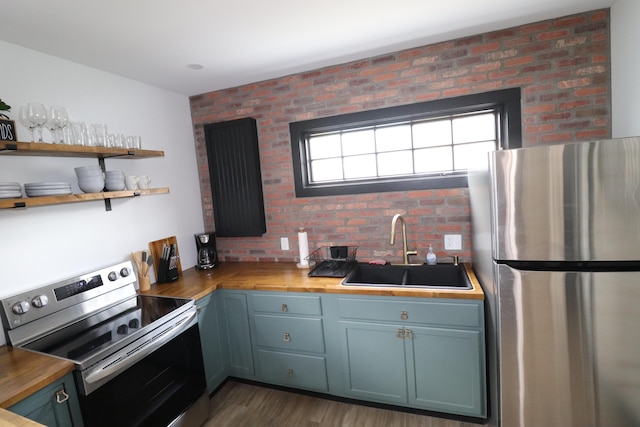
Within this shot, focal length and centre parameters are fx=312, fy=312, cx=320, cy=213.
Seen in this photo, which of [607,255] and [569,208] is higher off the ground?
[569,208]

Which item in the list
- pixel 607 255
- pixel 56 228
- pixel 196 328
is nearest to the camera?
pixel 607 255

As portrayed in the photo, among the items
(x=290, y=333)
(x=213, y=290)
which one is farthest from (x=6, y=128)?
(x=290, y=333)

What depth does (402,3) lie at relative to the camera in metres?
1.68

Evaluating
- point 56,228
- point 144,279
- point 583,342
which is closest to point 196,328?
point 144,279

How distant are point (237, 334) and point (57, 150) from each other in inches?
66.0

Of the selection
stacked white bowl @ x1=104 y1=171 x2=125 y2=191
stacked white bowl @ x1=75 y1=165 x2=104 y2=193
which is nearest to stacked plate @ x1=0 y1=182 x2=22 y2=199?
stacked white bowl @ x1=75 y1=165 x2=104 y2=193

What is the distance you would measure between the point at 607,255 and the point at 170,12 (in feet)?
7.78

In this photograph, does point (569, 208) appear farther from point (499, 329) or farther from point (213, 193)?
point (213, 193)

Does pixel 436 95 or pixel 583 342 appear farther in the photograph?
pixel 436 95

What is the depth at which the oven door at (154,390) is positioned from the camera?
4.92ft

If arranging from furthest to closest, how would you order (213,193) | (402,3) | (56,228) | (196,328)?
(213,193) → (196,328) → (56,228) → (402,3)

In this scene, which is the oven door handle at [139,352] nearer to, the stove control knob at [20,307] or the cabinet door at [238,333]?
the cabinet door at [238,333]

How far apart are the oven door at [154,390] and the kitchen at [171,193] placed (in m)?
0.78

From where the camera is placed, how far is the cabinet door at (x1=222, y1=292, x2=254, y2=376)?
2.38 m
